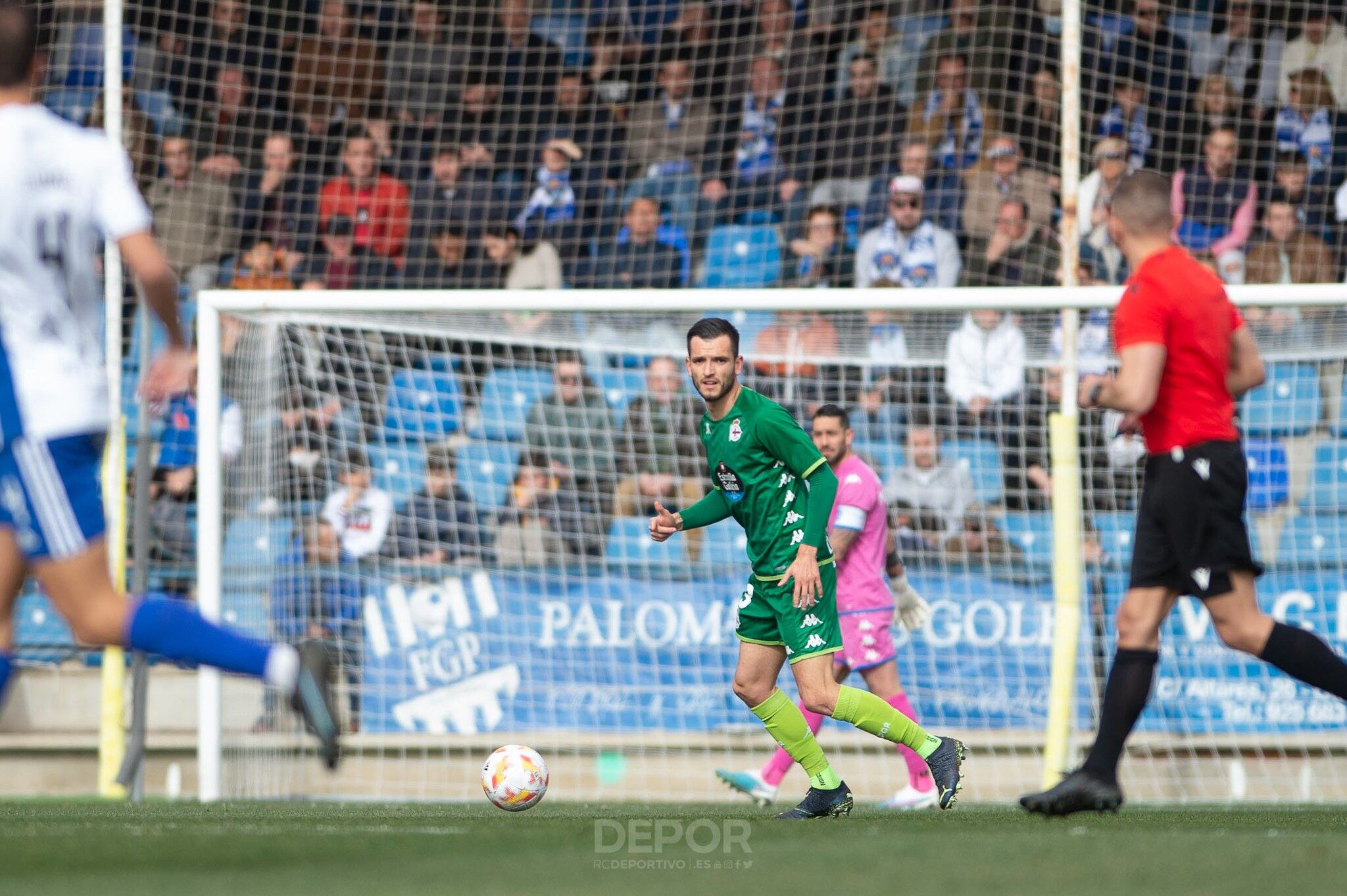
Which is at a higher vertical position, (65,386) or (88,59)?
(88,59)

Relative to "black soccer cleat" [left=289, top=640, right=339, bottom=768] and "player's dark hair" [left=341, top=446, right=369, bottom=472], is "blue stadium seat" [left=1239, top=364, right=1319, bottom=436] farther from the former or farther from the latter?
"black soccer cleat" [left=289, top=640, right=339, bottom=768]

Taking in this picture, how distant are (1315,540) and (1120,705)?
429cm

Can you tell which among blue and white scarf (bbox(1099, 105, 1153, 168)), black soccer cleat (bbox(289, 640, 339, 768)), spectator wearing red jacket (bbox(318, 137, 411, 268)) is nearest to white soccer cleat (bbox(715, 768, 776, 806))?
black soccer cleat (bbox(289, 640, 339, 768))

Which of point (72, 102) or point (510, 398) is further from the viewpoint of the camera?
point (72, 102)

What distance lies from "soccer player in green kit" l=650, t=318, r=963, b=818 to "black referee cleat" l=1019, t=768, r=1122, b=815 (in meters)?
0.79

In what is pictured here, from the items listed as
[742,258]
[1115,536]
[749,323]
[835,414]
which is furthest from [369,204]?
[1115,536]

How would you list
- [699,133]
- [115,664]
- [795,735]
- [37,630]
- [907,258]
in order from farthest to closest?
[699,133] → [907,258] → [37,630] → [115,664] → [795,735]

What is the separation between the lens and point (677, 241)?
11.3 metres

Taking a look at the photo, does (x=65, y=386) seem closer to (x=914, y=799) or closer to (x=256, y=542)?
→ (x=914, y=799)

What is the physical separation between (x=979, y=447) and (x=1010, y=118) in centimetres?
310

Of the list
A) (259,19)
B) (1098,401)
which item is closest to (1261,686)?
(1098,401)

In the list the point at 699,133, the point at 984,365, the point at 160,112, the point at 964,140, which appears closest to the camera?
the point at 984,365

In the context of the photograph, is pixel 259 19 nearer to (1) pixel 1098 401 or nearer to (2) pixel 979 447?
(2) pixel 979 447

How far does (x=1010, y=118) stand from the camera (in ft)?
37.2
